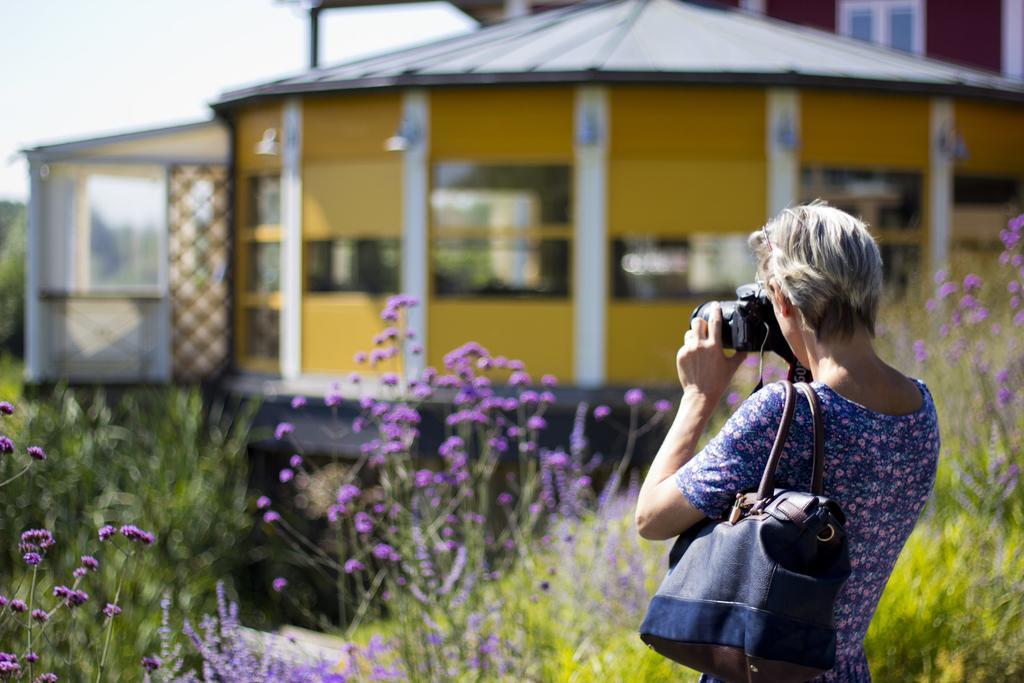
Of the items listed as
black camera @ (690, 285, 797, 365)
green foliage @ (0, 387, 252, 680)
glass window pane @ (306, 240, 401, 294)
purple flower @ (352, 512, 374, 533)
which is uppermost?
glass window pane @ (306, 240, 401, 294)

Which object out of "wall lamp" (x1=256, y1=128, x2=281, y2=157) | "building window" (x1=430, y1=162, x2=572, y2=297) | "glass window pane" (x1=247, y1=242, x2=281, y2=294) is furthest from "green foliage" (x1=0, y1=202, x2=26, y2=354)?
"building window" (x1=430, y1=162, x2=572, y2=297)

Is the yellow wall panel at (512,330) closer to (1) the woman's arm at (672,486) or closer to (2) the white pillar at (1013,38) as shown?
(1) the woman's arm at (672,486)

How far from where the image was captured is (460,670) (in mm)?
3336

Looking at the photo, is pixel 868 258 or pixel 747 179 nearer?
pixel 868 258

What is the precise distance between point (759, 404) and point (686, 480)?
18 centimetres

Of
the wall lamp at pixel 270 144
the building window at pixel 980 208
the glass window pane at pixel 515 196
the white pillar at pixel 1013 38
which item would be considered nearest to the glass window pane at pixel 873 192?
the building window at pixel 980 208

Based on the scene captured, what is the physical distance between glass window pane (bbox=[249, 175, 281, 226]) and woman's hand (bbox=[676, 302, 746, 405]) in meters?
8.35

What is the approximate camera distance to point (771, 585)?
1821 millimetres

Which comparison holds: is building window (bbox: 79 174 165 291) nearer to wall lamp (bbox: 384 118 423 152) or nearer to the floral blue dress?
wall lamp (bbox: 384 118 423 152)

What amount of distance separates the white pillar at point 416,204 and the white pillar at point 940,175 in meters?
4.10

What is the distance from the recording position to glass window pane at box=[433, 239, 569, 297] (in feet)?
29.6

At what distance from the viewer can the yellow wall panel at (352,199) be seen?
9.20 m

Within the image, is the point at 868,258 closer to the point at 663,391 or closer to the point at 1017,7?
the point at 663,391

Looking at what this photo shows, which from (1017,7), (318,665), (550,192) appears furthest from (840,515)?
(1017,7)
